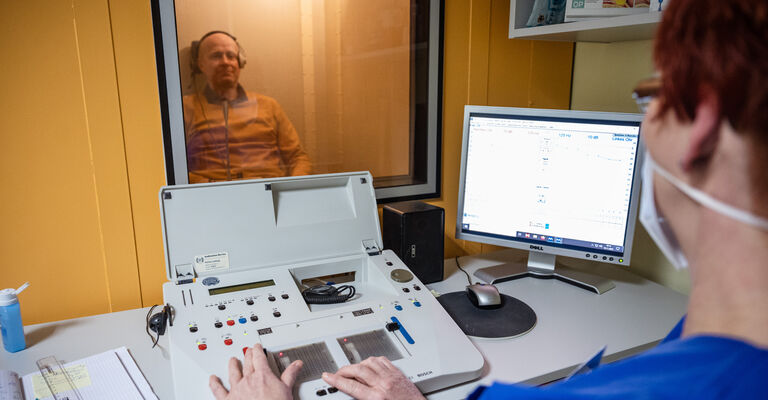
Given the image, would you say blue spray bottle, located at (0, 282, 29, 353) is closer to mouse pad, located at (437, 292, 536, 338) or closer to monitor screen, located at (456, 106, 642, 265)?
mouse pad, located at (437, 292, 536, 338)

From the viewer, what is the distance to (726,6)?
0.45m

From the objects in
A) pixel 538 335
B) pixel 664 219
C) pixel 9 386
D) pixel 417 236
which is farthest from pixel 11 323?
pixel 664 219

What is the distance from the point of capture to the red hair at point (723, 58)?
0.44m

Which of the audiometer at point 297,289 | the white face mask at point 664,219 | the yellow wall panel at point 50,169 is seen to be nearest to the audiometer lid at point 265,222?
the audiometer at point 297,289

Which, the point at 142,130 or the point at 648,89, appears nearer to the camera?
the point at 648,89

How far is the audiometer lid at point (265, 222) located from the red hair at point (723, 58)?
109 centimetres

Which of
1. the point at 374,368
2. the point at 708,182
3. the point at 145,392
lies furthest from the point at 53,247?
the point at 708,182

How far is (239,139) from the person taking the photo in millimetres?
1504

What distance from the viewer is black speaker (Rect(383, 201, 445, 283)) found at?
5.05ft

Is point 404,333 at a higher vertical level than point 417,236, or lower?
lower

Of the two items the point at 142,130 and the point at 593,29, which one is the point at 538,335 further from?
the point at 142,130

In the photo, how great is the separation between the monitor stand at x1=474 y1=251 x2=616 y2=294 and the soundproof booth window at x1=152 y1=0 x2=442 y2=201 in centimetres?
38

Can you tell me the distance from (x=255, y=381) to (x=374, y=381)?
226 mm

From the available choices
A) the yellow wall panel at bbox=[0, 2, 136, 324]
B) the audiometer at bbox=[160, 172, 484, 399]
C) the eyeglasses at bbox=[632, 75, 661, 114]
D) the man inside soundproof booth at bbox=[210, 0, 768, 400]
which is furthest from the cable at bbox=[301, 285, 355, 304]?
the eyeglasses at bbox=[632, 75, 661, 114]
